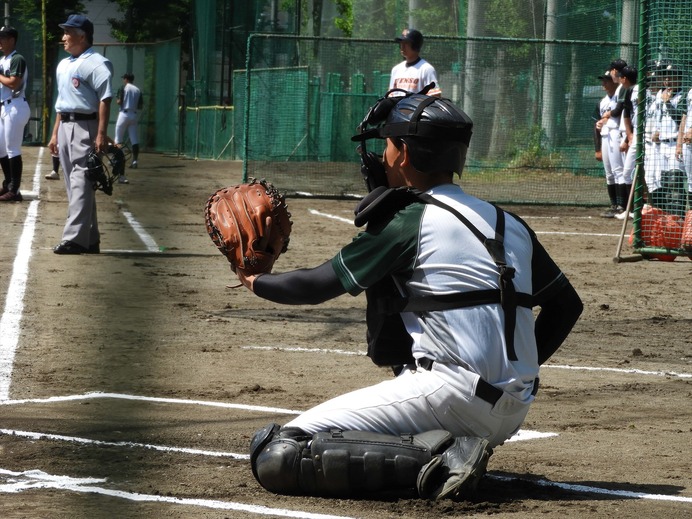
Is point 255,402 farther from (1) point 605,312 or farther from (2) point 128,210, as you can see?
(2) point 128,210

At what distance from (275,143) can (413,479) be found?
603 inches

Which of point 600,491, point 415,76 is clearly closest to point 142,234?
point 415,76

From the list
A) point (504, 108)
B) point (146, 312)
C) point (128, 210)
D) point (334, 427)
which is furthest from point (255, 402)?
point (504, 108)

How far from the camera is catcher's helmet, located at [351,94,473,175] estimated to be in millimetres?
4082

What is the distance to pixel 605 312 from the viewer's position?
8.80m

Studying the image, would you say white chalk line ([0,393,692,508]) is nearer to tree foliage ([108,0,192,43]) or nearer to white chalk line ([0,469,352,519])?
white chalk line ([0,469,352,519])

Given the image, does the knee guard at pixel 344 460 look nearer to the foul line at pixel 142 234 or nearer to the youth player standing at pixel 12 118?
the foul line at pixel 142 234

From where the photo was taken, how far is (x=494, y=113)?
719 inches

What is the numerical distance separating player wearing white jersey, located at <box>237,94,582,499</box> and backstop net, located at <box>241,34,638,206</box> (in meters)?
13.0

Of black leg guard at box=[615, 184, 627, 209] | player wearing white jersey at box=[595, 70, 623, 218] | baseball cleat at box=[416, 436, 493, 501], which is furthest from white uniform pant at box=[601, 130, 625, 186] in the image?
baseball cleat at box=[416, 436, 493, 501]

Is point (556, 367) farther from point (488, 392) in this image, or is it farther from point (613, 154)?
point (613, 154)

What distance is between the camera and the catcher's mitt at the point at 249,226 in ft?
14.0

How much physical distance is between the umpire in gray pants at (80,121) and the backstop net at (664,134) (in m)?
4.99

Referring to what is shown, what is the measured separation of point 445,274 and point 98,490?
142 centimetres
